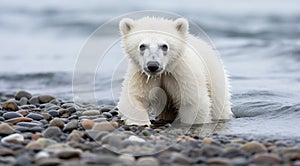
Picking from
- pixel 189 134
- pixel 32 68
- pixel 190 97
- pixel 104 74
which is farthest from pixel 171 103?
pixel 32 68

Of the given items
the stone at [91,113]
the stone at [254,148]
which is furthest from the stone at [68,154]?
the stone at [91,113]

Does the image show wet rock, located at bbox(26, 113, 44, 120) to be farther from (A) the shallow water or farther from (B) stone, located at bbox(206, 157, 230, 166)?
(B) stone, located at bbox(206, 157, 230, 166)

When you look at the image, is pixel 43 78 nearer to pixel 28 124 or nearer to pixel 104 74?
pixel 104 74

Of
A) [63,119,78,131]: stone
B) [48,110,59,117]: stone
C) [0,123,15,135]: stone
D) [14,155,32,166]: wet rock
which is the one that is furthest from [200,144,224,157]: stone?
[48,110,59,117]: stone

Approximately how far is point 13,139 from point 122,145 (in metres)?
1.11

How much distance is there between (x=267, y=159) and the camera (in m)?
4.88

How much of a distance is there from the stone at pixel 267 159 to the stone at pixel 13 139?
7.61 ft

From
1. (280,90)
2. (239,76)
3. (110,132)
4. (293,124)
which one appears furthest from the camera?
(239,76)

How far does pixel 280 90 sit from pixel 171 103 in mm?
2978

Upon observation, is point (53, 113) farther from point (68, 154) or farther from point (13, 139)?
point (68, 154)

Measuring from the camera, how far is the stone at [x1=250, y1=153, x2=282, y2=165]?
4844 millimetres

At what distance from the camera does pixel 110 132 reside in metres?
6.41

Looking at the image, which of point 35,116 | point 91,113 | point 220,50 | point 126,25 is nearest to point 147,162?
point 126,25

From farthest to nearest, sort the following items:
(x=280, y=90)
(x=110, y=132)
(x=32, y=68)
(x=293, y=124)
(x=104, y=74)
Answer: (x=32, y=68), (x=104, y=74), (x=280, y=90), (x=293, y=124), (x=110, y=132)
